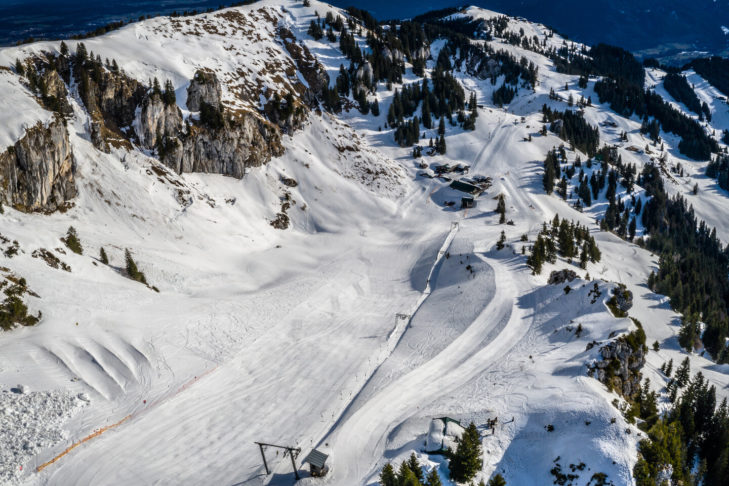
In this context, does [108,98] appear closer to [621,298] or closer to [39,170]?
[39,170]

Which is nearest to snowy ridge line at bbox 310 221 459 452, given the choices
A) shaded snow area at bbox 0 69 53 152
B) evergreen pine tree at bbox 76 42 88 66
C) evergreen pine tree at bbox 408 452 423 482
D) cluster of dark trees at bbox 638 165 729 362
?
evergreen pine tree at bbox 408 452 423 482

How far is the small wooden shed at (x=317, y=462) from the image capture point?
29.7m

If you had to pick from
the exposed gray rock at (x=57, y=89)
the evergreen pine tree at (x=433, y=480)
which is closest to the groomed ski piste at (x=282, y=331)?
the exposed gray rock at (x=57, y=89)

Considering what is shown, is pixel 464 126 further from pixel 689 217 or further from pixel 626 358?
pixel 626 358

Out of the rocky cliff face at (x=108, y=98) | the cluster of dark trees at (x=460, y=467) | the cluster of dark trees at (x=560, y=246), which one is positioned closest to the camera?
the cluster of dark trees at (x=460, y=467)

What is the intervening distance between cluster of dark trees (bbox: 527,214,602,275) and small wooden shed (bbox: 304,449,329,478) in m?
45.7

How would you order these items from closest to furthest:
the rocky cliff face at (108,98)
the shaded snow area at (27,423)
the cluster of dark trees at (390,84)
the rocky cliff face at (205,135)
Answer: the shaded snow area at (27,423) → the rocky cliff face at (108,98) → the rocky cliff face at (205,135) → the cluster of dark trees at (390,84)

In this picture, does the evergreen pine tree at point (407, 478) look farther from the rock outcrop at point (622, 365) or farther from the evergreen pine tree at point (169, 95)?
the evergreen pine tree at point (169, 95)

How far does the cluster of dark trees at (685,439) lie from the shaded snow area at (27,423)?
4156 centimetres

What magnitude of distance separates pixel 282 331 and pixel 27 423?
81.8 ft

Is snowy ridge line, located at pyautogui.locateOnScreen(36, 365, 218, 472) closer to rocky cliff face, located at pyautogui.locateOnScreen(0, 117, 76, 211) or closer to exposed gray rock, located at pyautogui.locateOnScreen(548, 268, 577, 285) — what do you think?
rocky cliff face, located at pyautogui.locateOnScreen(0, 117, 76, 211)

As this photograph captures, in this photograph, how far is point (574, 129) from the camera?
165m

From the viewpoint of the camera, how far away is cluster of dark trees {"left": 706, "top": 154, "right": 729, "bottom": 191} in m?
180

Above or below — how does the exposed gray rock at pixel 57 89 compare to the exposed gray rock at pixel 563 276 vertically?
above
